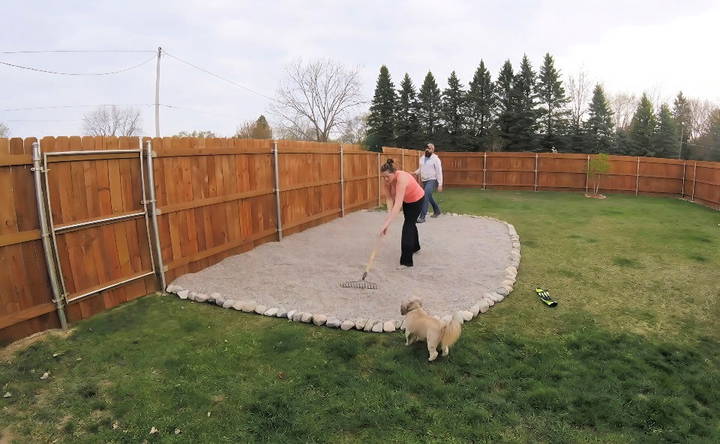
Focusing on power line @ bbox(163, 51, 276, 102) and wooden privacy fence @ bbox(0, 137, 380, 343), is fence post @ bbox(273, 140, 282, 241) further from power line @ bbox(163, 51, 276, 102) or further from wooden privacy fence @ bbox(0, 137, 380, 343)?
power line @ bbox(163, 51, 276, 102)

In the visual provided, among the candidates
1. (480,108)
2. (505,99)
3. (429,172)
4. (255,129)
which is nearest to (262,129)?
(255,129)

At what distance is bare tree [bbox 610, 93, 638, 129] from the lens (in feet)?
136

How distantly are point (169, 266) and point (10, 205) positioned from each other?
1.79 metres

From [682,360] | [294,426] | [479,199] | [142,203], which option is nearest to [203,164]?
[142,203]

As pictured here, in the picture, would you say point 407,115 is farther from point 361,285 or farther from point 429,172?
point 361,285

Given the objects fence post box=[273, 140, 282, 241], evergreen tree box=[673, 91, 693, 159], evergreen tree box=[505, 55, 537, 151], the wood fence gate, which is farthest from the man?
evergreen tree box=[673, 91, 693, 159]

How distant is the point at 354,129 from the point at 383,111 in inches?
318

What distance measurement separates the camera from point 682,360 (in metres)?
3.45

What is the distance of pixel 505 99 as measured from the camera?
33969 millimetres

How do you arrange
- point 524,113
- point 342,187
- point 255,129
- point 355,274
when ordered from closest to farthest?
1. point 355,274
2. point 342,187
3. point 524,113
4. point 255,129

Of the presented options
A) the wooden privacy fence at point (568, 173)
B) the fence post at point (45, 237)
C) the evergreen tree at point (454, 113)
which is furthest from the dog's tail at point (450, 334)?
the evergreen tree at point (454, 113)

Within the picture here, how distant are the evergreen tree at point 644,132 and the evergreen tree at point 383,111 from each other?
61.1 feet

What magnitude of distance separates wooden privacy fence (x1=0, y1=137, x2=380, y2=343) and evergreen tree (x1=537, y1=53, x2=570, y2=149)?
3059cm

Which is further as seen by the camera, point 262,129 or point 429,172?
point 262,129
